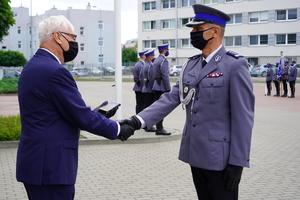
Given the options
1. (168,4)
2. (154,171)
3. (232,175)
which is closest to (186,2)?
(168,4)

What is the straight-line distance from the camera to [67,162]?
3189mm

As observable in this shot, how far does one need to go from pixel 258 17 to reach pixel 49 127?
5162cm

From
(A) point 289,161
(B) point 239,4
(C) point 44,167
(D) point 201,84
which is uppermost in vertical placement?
(B) point 239,4

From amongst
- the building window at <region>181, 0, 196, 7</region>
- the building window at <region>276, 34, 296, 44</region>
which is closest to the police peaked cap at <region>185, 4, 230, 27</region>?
the building window at <region>276, 34, 296, 44</region>

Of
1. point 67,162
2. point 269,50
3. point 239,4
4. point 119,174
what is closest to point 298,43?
point 269,50

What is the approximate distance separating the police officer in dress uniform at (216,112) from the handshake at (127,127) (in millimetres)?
476

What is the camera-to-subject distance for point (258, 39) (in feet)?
170

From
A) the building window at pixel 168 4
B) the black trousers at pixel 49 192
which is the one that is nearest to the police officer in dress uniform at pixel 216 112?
the black trousers at pixel 49 192

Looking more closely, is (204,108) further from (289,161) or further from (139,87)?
(139,87)

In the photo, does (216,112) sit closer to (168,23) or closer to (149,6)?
(168,23)

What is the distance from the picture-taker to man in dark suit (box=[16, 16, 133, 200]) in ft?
10.3

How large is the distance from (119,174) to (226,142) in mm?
3780

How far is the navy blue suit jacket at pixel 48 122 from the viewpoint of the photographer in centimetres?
312

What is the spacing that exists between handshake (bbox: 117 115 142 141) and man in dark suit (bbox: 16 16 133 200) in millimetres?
469
